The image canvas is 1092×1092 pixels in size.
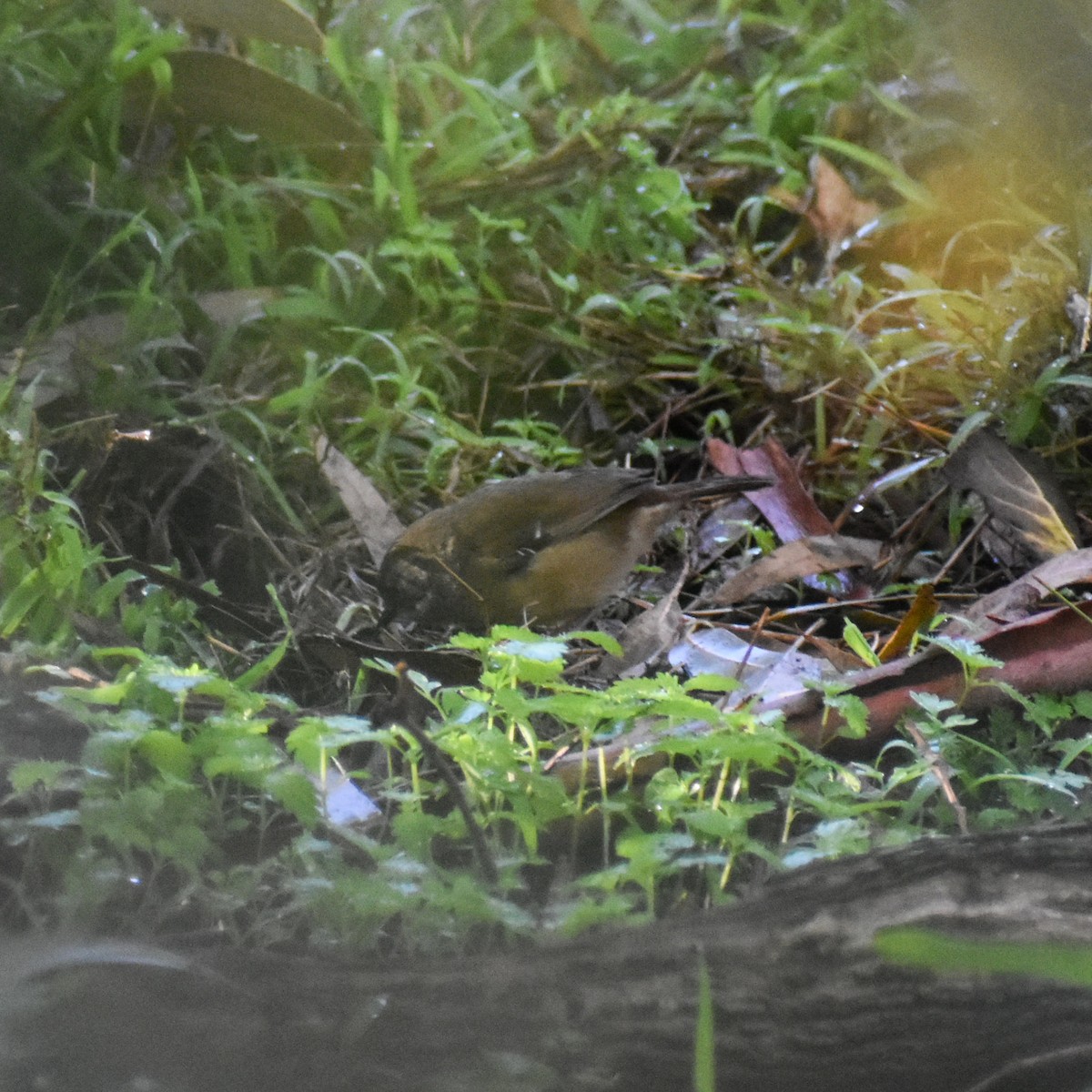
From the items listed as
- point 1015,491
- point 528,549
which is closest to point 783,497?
point 1015,491

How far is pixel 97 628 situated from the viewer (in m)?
0.97

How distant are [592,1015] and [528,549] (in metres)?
0.87

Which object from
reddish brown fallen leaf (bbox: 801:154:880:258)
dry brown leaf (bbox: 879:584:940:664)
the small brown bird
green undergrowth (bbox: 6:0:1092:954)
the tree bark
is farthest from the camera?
reddish brown fallen leaf (bbox: 801:154:880:258)

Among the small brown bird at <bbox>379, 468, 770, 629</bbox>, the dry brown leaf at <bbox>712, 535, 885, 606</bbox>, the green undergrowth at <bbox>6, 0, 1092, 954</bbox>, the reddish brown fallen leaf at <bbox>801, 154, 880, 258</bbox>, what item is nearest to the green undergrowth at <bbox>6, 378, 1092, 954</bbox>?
the green undergrowth at <bbox>6, 0, 1092, 954</bbox>

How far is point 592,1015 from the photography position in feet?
1.89

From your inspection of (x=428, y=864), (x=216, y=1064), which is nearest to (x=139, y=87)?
(x=428, y=864)

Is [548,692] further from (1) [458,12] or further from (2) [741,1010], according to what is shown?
(1) [458,12]

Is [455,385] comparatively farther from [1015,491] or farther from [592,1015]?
[592,1015]

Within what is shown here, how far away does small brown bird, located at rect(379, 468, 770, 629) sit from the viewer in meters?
1.34

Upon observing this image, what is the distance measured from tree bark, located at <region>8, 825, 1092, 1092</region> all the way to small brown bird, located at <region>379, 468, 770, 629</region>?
0.71 metres

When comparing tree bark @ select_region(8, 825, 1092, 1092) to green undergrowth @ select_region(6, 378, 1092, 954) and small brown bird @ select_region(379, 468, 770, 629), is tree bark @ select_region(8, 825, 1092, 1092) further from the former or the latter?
small brown bird @ select_region(379, 468, 770, 629)

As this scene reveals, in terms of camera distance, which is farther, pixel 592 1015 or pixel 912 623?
pixel 912 623

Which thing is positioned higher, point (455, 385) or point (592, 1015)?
point (592, 1015)

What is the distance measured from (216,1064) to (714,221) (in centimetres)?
218
